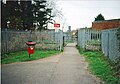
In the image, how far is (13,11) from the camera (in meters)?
32.9

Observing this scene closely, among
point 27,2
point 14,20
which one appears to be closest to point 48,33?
point 14,20

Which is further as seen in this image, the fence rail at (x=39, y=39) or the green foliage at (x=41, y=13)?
the green foliage at (x=41, y=13)

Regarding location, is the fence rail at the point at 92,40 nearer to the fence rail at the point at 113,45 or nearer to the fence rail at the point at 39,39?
the fence rail at the point at 39,39

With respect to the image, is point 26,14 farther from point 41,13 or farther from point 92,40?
point 92,40

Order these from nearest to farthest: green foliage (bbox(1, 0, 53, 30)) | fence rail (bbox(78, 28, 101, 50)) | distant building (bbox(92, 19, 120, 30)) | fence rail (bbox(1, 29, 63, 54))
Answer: fence rail (bbox(1, 29, 63, 54)) → fence rail (bbox(78, 28, 101, 50)) → green foliage (bbox(1, 0, 53, 30)) → distant building (bbox(92, 19, 120, 30))

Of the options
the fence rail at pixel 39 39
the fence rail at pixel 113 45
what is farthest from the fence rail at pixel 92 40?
the fence rail at pixel 113 45

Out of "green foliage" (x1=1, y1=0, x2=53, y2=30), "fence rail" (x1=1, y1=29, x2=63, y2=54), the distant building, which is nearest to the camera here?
"fence rail" (x1=1, y1=29, x2=63, y2=54)

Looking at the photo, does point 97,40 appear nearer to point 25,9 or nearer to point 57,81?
point 57,81

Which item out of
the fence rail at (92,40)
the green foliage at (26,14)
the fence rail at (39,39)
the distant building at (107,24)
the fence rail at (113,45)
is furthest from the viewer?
the distant building at (107,24)

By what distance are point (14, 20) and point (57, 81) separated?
2363 cm

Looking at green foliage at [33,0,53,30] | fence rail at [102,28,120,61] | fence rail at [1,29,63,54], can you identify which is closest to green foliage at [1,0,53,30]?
green foliage at [33,0,53,30]

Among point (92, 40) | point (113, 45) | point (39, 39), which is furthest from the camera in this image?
point (39, 39)

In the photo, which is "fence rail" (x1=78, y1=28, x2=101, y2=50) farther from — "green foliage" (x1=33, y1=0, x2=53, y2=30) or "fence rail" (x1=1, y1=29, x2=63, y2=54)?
"green foliage" (x1=33, y1=0, x2=53, y2=30)

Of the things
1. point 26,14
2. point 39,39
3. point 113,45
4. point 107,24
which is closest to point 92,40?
point 39,39
